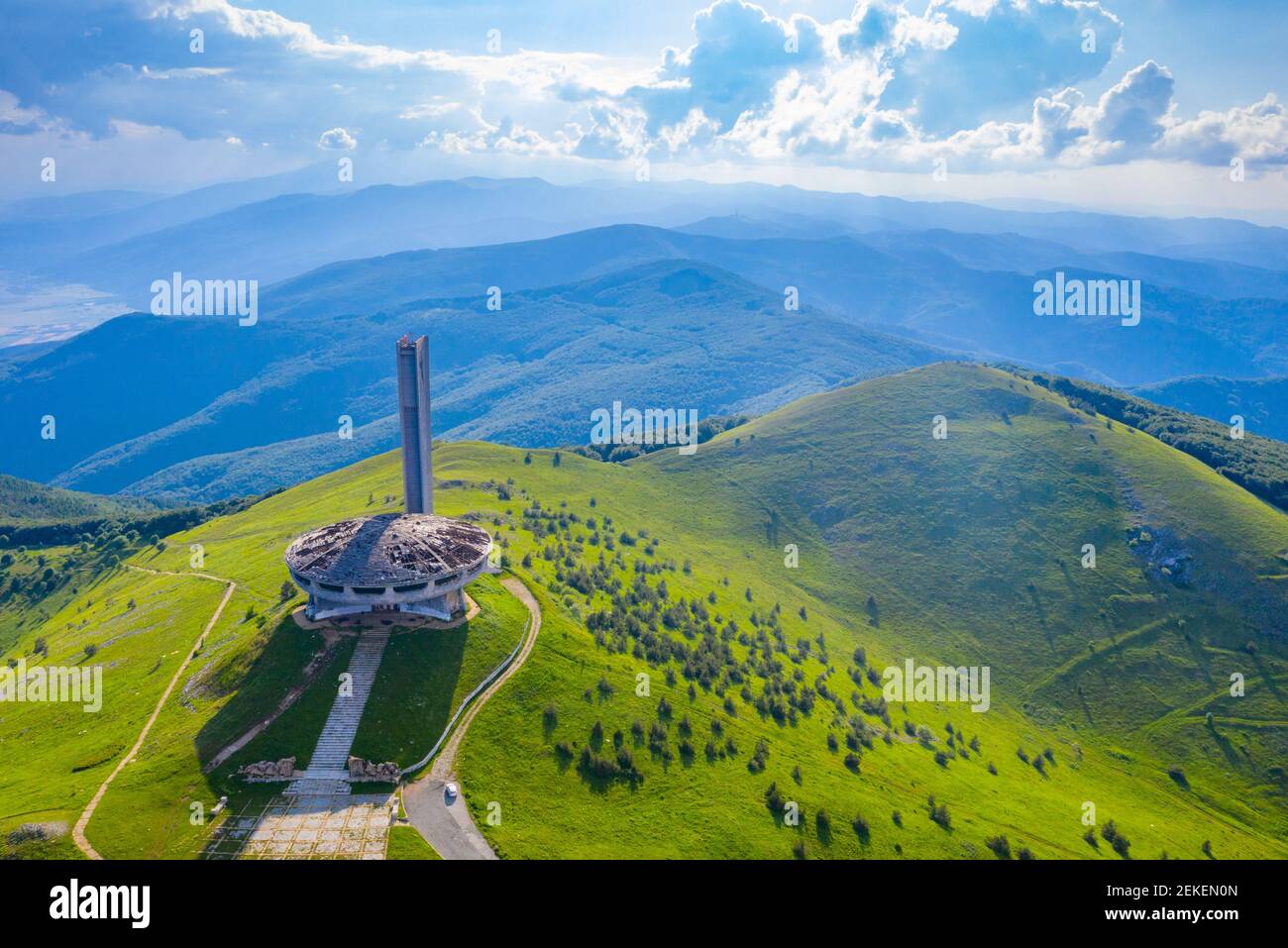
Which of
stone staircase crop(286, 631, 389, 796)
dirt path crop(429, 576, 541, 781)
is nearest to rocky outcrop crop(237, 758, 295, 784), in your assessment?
stone staircase crop(286, 631, 389, 796)

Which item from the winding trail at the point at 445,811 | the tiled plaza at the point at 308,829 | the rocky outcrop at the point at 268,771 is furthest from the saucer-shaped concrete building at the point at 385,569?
the tiled plaza at the point at 308,829

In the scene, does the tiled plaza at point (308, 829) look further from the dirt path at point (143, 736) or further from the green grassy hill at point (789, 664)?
the dirt path at point (143, 736)

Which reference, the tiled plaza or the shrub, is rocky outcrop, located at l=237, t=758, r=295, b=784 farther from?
the shrub

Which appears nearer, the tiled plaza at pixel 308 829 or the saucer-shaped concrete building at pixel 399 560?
the tiled plaza at pixel 308 829

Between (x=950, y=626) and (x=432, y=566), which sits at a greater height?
(x=432, y=566)

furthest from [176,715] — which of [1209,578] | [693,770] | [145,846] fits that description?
[1209,578]
